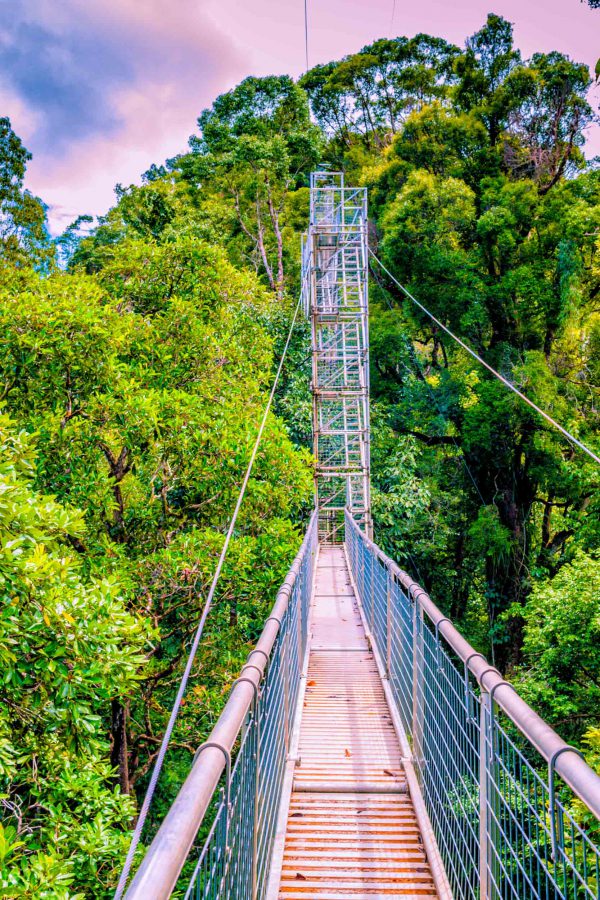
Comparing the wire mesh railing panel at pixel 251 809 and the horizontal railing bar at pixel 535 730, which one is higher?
the horizontal railing bar at pixel 535 730

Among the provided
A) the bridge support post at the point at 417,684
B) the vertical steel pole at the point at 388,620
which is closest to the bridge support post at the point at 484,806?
the bridge support post at the point at 417,684

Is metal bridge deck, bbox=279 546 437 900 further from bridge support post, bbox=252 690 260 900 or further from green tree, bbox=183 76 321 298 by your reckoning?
green tree, bbox=183 76 321 298

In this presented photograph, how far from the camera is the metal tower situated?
455 inches

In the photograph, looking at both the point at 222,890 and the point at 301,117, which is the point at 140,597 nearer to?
the point at 222,890

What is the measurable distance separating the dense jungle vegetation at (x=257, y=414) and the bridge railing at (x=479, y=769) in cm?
141

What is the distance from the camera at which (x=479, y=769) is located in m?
1.66

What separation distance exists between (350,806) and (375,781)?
0.20 m

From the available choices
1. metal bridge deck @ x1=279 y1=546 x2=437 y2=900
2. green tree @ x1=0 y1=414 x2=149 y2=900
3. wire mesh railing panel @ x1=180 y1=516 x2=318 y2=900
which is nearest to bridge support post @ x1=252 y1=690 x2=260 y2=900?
wire mesh railing panel @ x1=180 y1=516 x2=318 y2=900

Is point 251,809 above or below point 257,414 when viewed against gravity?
below

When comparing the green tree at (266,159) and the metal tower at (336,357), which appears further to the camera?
the green tree at (266,159)

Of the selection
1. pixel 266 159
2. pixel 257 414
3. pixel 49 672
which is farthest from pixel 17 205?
pixel 49 672

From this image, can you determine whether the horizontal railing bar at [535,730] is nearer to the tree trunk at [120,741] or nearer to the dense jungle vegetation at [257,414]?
the dense jungle vegetation at [257,414]

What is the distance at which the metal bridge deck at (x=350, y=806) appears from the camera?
203 centimetres

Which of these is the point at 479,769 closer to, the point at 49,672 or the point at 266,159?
the point at 49,672
